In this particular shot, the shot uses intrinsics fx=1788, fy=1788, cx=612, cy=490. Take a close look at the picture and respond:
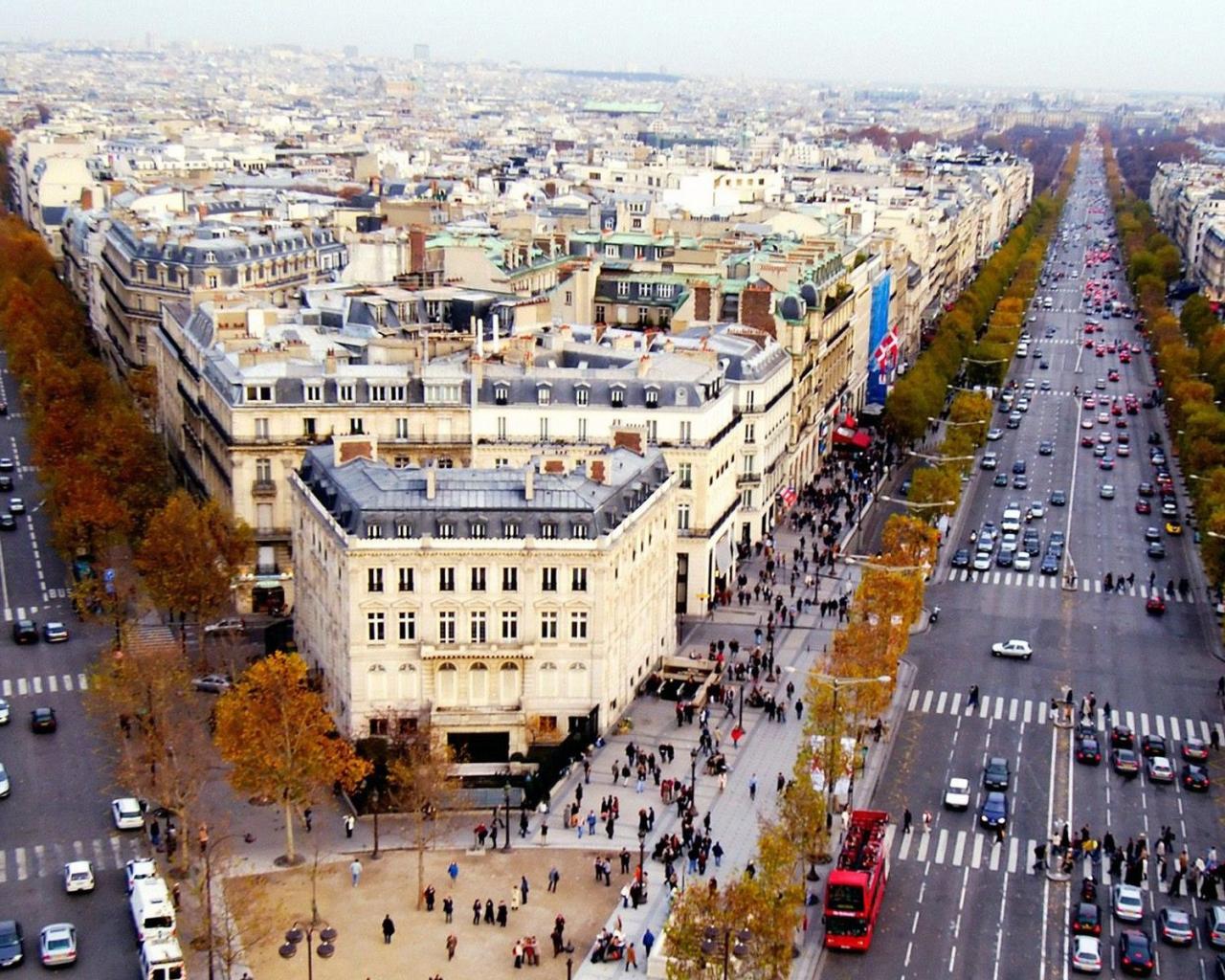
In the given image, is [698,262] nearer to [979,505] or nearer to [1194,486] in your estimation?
[979,505]

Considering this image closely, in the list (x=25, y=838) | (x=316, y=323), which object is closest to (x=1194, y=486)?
(x=316, y=323)

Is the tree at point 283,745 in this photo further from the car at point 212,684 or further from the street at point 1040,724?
the street at point 1040,724

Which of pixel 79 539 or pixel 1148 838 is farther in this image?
pixel 79 539

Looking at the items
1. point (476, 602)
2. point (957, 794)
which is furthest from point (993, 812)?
point (476, 602)

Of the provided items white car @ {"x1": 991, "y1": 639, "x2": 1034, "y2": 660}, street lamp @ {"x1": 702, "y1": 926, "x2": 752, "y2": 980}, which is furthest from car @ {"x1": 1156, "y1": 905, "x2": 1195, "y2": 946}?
white car @ {"x1": 991, "y1": 639, "x2": 1034, "y2": 660}

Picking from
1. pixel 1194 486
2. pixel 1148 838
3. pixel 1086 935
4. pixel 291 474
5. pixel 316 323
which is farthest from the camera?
pixel 1194 486

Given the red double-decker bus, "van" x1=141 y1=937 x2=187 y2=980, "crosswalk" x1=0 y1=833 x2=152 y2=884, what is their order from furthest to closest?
1. "crosswalk" x1=0 y1=833 x2=152 y2=884
2. the red double-decker bus
3. "van" x1=141 y1=937 x2=187 y2=980

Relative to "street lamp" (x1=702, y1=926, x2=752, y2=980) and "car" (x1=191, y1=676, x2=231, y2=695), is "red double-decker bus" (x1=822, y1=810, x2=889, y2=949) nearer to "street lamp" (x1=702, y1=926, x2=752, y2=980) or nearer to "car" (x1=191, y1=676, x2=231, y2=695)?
"street lamp" (x1=702, y1=926, x2=752, y2=980)
